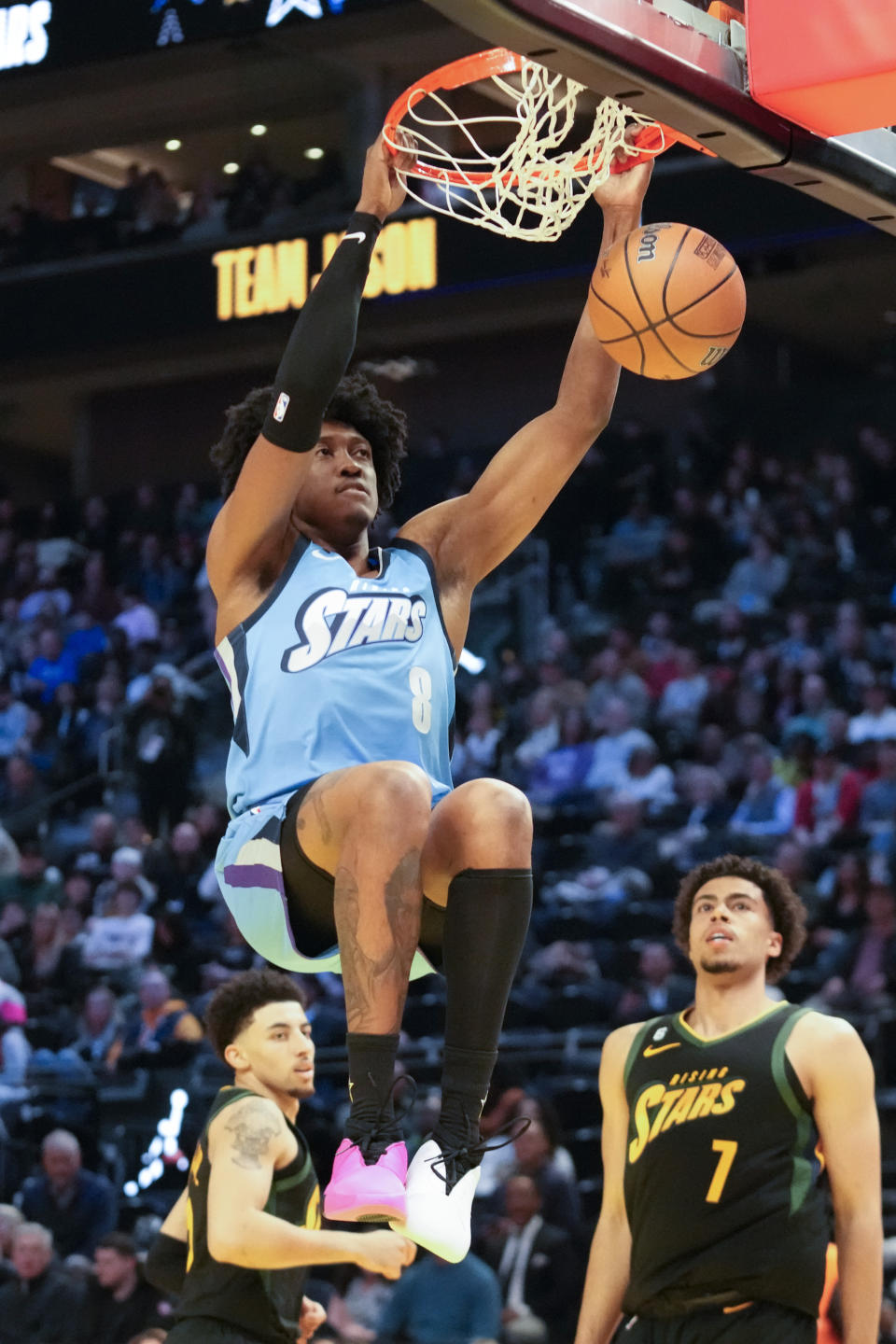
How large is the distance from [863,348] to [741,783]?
5.15 m

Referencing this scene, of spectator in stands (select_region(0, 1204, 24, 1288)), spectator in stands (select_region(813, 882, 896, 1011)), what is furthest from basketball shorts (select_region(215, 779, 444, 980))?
spectator in stands (select_region(0, 1204, 24, 1288))

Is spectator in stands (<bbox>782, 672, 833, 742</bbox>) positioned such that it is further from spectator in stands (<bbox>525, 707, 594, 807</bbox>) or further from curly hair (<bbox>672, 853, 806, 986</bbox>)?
curly hair (<bbox>672, 853, 806, 986</bbox>)

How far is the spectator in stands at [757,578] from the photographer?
12.9 m

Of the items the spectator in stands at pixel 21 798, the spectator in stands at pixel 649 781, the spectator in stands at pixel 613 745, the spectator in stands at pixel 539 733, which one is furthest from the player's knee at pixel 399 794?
the spectator in stands at pixel 21 798

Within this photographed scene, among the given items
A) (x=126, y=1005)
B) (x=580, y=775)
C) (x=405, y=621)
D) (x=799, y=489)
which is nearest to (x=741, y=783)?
(x=580, y=775)

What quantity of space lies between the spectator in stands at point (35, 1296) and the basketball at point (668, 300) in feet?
22.5

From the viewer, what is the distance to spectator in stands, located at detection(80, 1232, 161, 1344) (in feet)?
30.5

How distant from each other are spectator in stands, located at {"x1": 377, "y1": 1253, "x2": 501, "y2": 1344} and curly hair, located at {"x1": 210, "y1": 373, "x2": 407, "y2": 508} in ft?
16.4

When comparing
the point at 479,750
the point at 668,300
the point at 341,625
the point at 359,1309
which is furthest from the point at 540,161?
the point at 479,750

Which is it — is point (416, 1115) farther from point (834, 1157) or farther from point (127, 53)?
point (127, 53)

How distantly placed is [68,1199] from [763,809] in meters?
4.44

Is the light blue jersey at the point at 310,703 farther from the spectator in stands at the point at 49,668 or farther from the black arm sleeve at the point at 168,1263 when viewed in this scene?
the spectator in stands at the point at 49,668

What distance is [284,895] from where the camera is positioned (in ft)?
12.9

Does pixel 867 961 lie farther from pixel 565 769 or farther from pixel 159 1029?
pixel 159 1029
